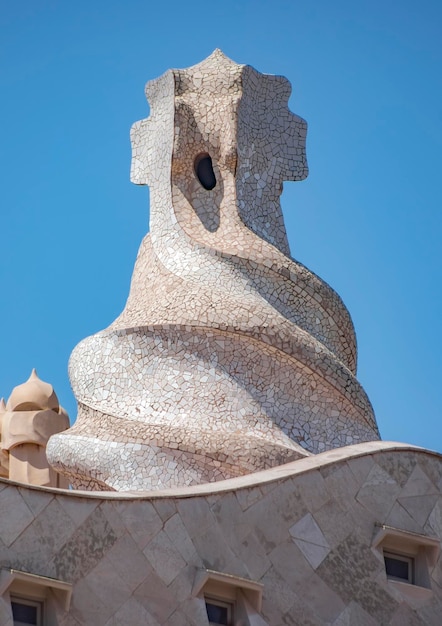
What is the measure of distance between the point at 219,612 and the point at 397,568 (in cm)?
160

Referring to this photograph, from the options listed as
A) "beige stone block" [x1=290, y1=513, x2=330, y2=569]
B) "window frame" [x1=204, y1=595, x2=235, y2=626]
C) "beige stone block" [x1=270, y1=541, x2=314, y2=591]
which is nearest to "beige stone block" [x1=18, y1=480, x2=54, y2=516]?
"window frame" [x1=204, y1=595, x2=235, y2=626]

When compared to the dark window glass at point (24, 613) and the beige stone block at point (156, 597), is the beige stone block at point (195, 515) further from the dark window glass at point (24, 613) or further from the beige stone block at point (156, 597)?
the dark window glass at point (24, 613)

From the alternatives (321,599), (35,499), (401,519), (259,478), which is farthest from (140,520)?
(401,519)

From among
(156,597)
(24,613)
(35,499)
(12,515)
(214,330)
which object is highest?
(214,330)


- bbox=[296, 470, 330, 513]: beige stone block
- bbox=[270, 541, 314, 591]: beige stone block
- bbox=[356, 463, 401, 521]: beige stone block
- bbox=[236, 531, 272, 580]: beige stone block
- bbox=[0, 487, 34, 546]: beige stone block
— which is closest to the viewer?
bbox=[0, 487, 34, 546]: beige stone block

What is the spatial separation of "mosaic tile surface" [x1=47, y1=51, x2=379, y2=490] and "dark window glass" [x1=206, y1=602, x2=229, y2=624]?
1978 millimetres

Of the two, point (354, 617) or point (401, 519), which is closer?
point (354, 617)

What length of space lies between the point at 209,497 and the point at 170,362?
8.61 ft

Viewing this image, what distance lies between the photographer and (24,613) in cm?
1090

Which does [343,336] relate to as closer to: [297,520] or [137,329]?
[137,329]

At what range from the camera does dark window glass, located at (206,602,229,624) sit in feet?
37.9

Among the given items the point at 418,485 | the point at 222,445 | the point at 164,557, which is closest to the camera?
the point at 164,557

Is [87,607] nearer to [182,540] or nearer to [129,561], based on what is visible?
[129,561]

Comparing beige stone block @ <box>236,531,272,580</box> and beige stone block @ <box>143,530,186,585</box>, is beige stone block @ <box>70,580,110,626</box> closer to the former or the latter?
beige stone block @ <box>143,530,186,585</box>
